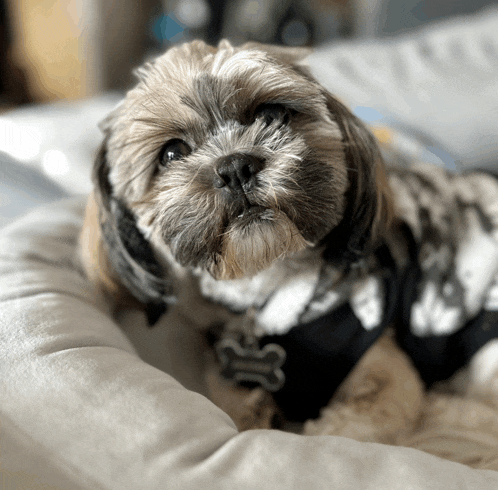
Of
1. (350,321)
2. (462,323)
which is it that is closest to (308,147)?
(350,321)

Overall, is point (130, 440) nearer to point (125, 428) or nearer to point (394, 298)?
point (125, 428)

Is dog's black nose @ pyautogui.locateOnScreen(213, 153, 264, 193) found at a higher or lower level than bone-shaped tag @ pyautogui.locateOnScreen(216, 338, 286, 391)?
higher

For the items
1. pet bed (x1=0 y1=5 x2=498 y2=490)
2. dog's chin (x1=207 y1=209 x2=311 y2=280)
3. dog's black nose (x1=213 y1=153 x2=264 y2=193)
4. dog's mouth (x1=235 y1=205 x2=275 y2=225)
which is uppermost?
dog's black nose (x1=213 y1=153 x2=264 y2=193)

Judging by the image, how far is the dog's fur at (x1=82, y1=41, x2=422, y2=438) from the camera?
1.07 metres

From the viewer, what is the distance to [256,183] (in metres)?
1.05

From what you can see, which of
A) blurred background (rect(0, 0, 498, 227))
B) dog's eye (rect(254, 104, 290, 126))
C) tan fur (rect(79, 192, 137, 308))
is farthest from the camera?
blurred background (rect(0, 0, 498, 227))

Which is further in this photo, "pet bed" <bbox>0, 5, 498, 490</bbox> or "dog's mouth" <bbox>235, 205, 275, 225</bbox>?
"dog's mouth" <bbox>235, 205, 275, 225</bbox>

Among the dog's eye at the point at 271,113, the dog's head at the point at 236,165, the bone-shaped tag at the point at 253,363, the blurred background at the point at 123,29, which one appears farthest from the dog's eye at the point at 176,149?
the blurred background at the point at 123,29

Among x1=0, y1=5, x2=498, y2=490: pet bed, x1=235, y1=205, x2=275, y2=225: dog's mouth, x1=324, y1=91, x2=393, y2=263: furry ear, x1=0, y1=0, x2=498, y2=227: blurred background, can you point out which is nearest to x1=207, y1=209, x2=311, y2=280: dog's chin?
x1=235, y1=205, x2=275, y2=225: dog's mouth

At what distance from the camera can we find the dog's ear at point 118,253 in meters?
1.27

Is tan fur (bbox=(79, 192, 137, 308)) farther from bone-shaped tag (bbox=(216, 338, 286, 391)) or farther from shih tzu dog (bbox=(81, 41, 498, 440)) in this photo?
bone-shaped tag (bbox=(216, 338, 286, 391))

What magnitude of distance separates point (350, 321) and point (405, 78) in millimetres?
1590

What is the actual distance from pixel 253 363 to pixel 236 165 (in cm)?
61

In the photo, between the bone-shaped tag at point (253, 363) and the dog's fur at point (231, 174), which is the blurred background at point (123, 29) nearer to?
the dog's fur at point (231, 174)
